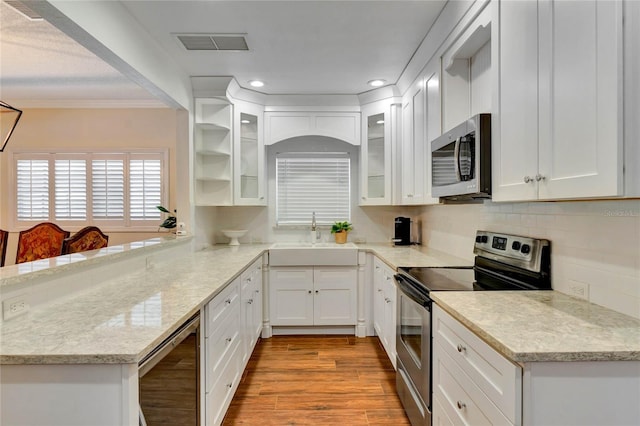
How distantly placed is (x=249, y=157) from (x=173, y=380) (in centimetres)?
272

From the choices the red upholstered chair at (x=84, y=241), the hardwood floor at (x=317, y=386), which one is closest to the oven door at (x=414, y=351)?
the hardwood floor at (x=317, y=386)

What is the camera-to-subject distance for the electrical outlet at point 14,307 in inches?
52.0

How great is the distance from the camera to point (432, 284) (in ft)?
6.09

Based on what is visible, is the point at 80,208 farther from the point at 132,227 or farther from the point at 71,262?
the point at 71,262

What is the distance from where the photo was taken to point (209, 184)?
3.60 metres

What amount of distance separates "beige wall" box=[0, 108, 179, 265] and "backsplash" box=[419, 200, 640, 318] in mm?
4048

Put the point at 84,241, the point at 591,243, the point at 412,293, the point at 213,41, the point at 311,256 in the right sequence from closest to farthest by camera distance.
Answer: the point at 591,243, the point at 412,293, the point at 213,41, the point at 84,241, the point at 311,256

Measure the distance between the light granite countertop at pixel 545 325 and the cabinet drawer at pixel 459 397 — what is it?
212mm

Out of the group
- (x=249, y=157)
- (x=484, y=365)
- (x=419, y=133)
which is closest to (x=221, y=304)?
(x=484, y=365)

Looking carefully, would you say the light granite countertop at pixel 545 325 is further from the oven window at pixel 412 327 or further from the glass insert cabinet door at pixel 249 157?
the glass insert cabinet door at pixel 249 157

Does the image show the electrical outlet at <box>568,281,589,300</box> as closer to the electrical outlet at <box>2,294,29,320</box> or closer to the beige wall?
the electrical outlet at <box>2,294,29,320</box>

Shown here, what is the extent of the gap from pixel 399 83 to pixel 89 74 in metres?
3.07

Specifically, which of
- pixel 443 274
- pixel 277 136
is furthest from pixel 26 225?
pixel 443 274

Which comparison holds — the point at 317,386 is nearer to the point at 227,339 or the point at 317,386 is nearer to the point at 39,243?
the point at 227,339
